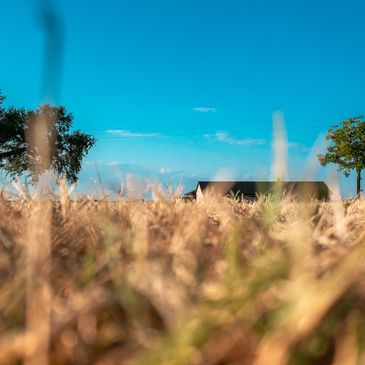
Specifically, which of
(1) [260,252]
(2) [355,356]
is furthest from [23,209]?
(2) [355,356]

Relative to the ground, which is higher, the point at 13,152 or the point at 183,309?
the point at 13,152

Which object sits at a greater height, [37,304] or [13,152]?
[13,152]

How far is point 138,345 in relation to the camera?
939mm

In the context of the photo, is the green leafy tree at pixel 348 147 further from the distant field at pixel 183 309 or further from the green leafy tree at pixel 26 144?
the distant field at pixel 183 309

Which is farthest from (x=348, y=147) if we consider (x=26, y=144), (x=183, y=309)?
(x=183, y=309)

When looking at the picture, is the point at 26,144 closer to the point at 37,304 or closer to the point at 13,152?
the point at 13,152

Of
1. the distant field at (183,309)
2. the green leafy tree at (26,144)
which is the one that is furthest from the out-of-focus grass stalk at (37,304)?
the green leafy tree at (26,144)

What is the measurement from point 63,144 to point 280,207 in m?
45.7

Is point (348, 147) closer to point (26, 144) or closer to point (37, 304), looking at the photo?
point (26, 144)

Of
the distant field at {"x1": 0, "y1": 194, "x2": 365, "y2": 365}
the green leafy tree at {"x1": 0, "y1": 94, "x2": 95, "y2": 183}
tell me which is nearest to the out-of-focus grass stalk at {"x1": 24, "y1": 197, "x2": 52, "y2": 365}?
the distant field at {"x1": 0, "y1": 194, "x2": 365, "y2": 365}

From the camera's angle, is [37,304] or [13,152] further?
[13,152]

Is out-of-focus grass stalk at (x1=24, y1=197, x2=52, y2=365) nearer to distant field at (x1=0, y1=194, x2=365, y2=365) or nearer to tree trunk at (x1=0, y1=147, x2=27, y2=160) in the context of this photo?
distant field at (x1=0, y1=194, x2=365, y2=365)

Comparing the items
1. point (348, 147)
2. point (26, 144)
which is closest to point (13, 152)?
point (26, 144)

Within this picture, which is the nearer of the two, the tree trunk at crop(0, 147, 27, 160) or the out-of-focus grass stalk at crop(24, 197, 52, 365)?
the out-of-focus grass stalk at crop(24, 197, 52, 365)
